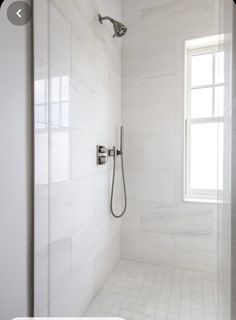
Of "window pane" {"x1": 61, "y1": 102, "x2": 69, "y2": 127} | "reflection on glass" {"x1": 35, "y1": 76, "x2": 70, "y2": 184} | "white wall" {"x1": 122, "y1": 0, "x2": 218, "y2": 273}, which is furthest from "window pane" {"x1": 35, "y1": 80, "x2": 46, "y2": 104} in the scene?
"white wall" {"x1": 122, "y1": 0, "x2": 218, "y2": 273}

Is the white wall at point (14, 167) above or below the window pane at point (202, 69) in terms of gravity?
below

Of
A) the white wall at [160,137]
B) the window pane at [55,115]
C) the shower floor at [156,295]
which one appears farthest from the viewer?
the white wall at [160,137]

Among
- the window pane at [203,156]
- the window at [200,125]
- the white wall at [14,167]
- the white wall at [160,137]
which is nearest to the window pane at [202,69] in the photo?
the window at [200,125]

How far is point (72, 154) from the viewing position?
1297 mm

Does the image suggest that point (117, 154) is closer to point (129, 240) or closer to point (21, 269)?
point (129, 240)

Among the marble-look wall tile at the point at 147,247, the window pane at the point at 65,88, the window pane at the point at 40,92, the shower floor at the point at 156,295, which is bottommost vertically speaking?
the shower floor at the point at 156,295

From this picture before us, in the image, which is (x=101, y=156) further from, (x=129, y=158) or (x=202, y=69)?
(x=202, y=69)

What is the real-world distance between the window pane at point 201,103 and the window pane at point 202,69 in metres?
0.08

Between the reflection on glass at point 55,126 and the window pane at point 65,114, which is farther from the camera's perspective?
the window pane at point 65,114

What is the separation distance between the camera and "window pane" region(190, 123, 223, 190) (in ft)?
6.70

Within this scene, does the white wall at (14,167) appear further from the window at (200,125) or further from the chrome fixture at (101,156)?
the window at (200,125)

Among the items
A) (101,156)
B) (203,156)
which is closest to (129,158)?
(101,156)

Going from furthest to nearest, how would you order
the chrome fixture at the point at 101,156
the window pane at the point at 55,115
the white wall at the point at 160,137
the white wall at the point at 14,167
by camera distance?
the white wall at the point at 160,137
the chrome fixture at the point at 101,156
the window pane at the point at 55,115
the white wall at the point at 14,167

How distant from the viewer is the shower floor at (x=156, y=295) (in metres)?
1.41
